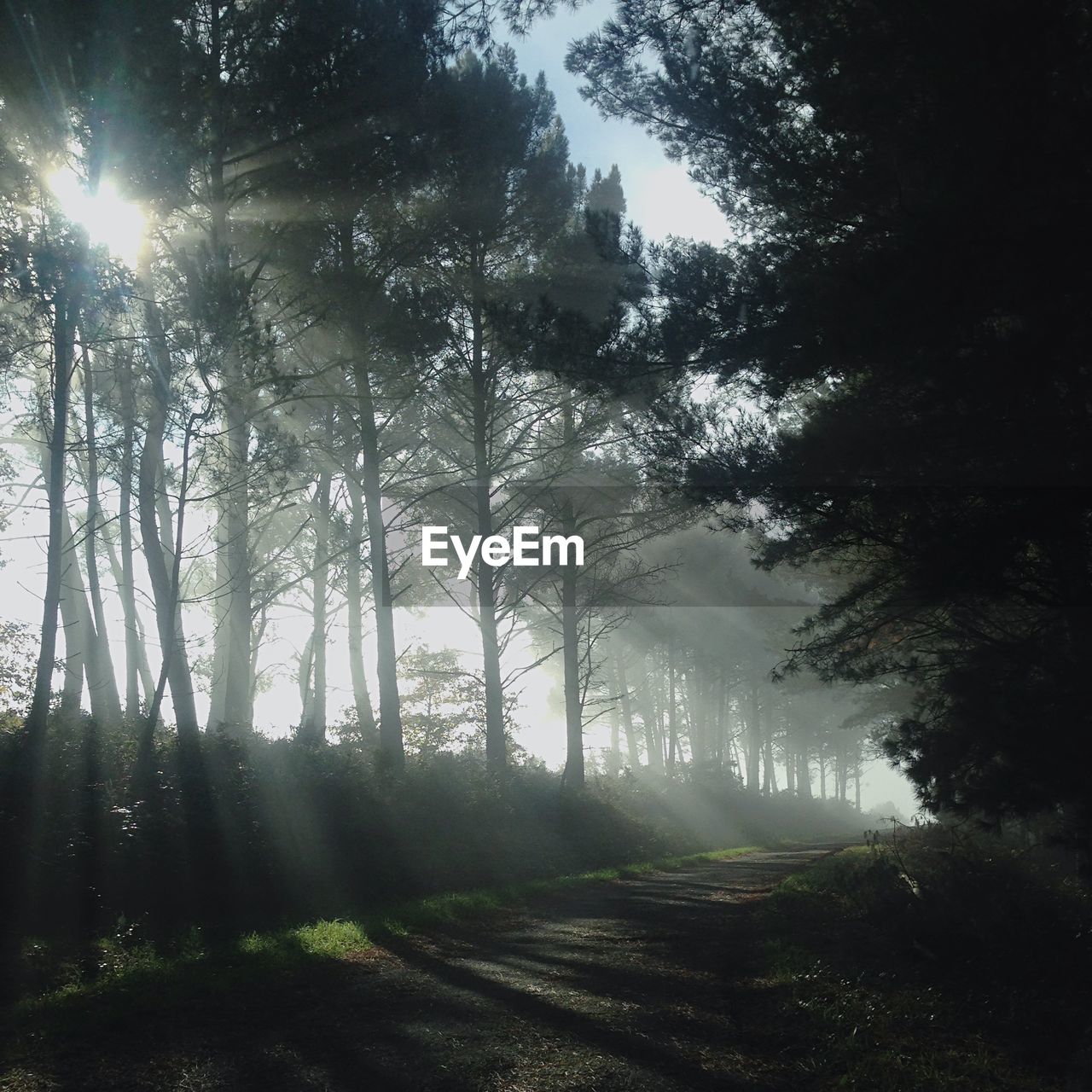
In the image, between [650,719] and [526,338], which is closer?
[526,338]

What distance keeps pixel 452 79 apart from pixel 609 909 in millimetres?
15286

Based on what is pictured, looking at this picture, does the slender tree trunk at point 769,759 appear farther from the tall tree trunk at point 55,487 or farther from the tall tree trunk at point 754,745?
the tall tree trunk at point 55,487

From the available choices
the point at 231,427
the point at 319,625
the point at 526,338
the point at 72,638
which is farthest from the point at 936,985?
the point at 319,625

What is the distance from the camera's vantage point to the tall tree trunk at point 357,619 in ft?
82.1

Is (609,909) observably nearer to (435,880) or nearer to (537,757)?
(435,880)

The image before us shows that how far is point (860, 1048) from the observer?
555 cm

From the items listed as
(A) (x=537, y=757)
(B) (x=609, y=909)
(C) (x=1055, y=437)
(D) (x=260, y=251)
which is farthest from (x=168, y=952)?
(A) (x=537, y=757)

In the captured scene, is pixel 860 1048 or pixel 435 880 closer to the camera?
pixel 860 1048

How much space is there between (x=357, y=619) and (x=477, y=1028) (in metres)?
21.4

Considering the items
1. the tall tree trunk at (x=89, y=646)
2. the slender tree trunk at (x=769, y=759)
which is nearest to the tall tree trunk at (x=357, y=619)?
the tall tree trunk at (x=89, y=646)

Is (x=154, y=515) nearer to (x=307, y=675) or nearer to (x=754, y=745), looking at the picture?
(x=307, y=675)

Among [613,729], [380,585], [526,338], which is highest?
[526,338]

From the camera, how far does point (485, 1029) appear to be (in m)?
6.03

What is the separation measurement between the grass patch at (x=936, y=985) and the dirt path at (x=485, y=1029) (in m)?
0.36
